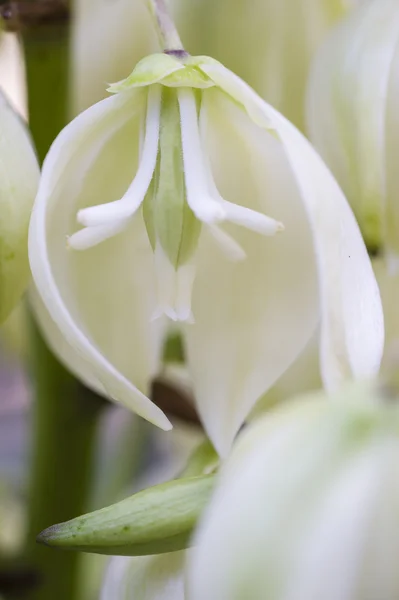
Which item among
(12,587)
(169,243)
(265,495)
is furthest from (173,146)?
(12,587)

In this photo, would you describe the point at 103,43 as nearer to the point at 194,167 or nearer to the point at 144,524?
the point at 194,167

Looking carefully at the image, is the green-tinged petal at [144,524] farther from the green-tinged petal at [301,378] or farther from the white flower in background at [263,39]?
the white flower in background at [263,39]

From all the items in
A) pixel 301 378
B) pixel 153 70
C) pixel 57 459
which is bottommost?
pixel 57 459

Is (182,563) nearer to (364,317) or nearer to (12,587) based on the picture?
(364,317)

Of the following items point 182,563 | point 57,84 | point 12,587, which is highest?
point 57,84

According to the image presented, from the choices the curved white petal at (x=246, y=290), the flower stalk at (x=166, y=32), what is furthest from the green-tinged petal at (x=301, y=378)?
the flower stalk at (x=166, y=32)

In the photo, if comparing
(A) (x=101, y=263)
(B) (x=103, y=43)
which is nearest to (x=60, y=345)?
(A) (x=101, y=263)

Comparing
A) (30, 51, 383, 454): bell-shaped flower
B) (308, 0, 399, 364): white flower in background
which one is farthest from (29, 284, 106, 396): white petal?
(308, 0, 399, 364): white flower in background
